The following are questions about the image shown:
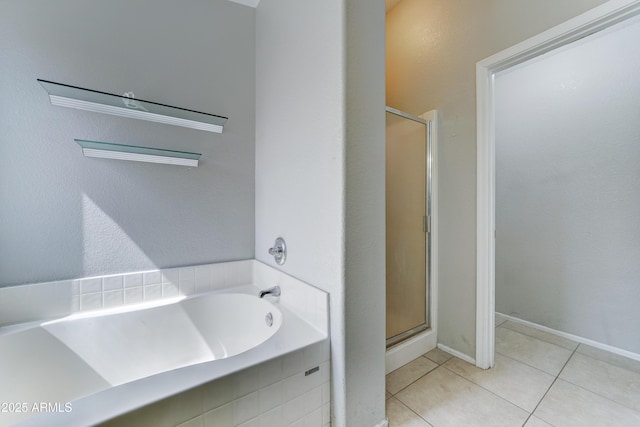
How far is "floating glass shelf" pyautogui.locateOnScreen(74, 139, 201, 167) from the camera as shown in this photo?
4.20 feet

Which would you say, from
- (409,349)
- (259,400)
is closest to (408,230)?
(409,349)

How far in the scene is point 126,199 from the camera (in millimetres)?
1406

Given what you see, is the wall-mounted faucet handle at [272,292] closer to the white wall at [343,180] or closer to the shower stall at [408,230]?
the white wall at [343,180]

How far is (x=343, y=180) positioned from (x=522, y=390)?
1651mm

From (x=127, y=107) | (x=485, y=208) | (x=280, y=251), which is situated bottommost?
(x=280, y=251)

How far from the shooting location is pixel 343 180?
3.26 ft

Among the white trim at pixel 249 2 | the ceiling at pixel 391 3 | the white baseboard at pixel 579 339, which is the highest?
the ceiling at pixel 391 3

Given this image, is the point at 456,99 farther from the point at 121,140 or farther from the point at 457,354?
the point at 121,140

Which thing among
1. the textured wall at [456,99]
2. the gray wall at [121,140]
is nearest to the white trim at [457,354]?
the textured wall at [456,99]

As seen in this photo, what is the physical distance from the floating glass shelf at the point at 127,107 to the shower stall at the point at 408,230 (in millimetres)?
1239

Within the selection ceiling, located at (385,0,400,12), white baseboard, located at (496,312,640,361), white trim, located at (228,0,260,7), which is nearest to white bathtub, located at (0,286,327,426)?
white trim, located at (228,0,260,7)

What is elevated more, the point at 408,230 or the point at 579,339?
the point at 408,230

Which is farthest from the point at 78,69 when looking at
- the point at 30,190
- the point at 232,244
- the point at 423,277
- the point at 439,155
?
the point at 423,277

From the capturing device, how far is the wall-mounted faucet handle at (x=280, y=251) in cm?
141
